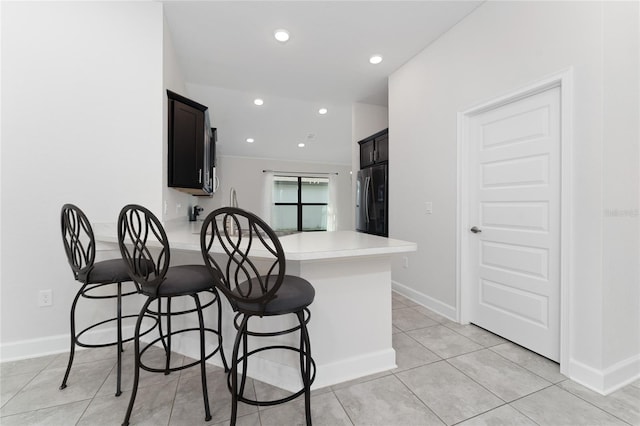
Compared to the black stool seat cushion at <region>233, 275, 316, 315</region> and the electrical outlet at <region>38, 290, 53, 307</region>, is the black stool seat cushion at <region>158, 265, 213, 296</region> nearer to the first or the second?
the black stool seat cushion at <region>233, 275, 316, 315</region>

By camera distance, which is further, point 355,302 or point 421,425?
point 355,302

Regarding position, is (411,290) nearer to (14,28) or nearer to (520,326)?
(520,326)

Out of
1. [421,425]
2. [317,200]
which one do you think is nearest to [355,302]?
[421,425]

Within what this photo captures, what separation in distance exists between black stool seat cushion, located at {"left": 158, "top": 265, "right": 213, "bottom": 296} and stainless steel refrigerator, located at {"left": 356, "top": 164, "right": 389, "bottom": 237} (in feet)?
8.57

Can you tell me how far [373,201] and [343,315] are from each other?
2.38 meters

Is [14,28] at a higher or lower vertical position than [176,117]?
higher

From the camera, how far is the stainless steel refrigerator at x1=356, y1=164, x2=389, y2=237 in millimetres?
3713

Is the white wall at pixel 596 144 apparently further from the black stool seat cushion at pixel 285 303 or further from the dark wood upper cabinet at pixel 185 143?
the dark wood upper cabinet at pixel 185 143

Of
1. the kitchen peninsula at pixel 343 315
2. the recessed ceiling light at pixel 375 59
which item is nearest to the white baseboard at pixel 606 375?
the kitchen peninsula at pixel 343 315

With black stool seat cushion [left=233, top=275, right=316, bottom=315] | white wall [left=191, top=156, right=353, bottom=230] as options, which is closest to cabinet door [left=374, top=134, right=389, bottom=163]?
black stool seat cushion [left=233, top=275, right=316, bottom=315]

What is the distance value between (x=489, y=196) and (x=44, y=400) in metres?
3.33

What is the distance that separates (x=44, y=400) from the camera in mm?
1567

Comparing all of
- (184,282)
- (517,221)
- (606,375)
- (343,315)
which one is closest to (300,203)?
(517,221)

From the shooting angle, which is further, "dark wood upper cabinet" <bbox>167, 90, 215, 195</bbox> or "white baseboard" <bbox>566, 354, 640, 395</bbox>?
"dark wood upper cabinet" <bbox>167, 90, 215, 195</bbox>
